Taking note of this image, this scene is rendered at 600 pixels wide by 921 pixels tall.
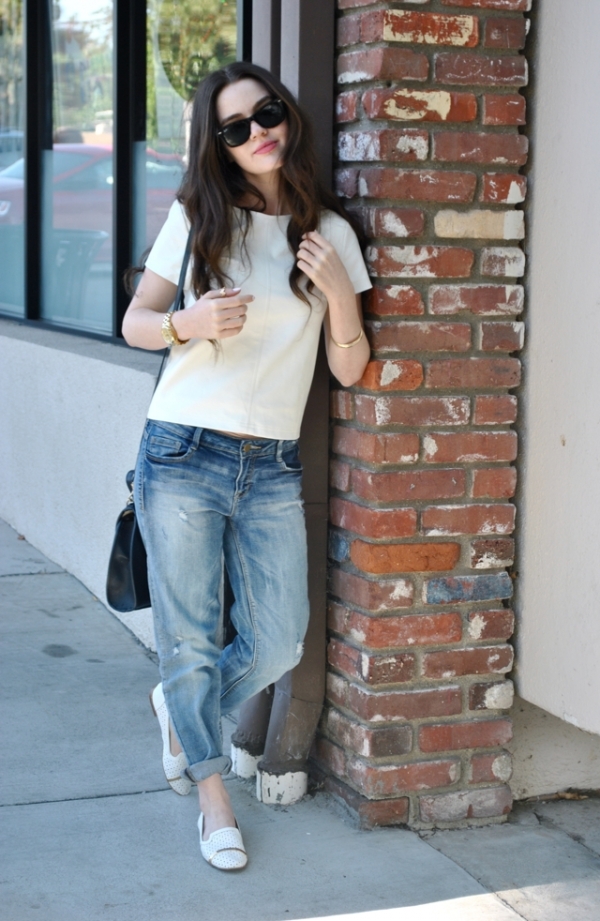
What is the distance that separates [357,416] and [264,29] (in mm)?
1060

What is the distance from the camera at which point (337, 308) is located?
2.76 meters

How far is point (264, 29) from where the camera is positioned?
315 centimetres

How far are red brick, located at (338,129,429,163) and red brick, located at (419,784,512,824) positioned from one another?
5.34 feet

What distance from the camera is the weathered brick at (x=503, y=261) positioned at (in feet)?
9.89

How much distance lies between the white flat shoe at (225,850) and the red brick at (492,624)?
80 cm

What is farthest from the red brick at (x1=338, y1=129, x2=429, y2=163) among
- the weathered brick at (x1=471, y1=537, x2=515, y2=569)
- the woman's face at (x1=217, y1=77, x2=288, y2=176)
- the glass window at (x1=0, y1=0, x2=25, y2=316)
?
the glass window at (x1=0, y1=0, x2=25, y2=316)

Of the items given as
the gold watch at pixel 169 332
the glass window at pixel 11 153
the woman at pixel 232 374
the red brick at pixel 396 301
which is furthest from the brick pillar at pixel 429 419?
the glass window at pixel 11 153

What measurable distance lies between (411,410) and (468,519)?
13.0 inches

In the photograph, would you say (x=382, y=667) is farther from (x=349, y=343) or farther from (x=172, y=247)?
(x=172, y=247)

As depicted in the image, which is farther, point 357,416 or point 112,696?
point 112,696

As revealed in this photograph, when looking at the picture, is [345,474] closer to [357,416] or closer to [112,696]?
[357,416]

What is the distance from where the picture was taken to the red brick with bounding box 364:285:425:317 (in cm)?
292

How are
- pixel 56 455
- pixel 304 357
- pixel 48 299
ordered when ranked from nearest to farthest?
pixel 304 357 < pixel 56 455 < pixel 48 299

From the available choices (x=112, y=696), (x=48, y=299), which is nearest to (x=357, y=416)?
(x=112, y=696)
